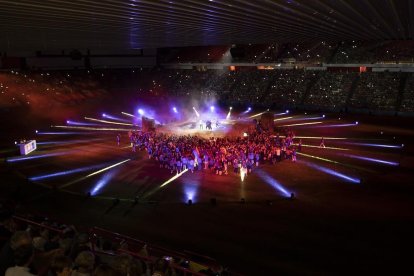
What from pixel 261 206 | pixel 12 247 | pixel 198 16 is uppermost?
pixel 198 16

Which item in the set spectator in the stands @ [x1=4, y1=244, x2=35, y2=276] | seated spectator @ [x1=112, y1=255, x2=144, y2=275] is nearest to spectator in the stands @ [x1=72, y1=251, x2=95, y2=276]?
seated spectator @ [x1=112, y1=255, x2=144, y2=275]

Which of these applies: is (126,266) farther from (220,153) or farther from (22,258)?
(220,153)

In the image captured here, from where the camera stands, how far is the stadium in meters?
9.89

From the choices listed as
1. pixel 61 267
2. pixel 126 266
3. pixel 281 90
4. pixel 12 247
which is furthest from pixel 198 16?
pixel 281 90

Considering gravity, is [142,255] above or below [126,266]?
below

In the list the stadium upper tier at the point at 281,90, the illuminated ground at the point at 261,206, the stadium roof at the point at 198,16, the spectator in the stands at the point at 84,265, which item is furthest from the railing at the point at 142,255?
the stadium upper tier at the point at 281,90

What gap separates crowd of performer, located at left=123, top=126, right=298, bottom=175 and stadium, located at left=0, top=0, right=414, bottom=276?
0.31 ft

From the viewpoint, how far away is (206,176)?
19.9 meters

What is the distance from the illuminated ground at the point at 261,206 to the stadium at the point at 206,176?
0.23ft

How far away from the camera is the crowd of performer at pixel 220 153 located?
20.6 m

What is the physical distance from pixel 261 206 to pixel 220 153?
221 inches

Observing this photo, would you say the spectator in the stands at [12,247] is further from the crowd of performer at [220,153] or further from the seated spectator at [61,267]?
the crowd of performer at [220,153]

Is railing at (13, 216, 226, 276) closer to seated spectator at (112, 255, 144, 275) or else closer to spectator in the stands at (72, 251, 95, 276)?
seated spectator at (112, 255, 144, 275)

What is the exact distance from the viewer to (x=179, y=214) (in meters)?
15.2
